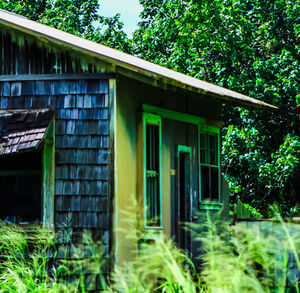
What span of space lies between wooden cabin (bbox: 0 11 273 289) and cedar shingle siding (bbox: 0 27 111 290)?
15mm

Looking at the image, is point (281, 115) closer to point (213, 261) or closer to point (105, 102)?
point (105, 102)

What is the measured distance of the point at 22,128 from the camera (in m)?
9.32

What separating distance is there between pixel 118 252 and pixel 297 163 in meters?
9.89

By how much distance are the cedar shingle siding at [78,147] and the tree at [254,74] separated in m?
9.43

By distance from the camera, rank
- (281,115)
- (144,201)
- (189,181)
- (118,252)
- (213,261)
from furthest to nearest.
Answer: (281,115), (189,181), (144,201), (118,252), (213,261)

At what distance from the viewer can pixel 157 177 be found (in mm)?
10328

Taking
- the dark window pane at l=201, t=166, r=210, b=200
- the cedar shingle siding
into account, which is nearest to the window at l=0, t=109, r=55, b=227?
the cedar shingle siding

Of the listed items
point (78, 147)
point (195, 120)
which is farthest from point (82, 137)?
point (195, 120)

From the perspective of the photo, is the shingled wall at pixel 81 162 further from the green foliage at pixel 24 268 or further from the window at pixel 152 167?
the window at pixel 152 167

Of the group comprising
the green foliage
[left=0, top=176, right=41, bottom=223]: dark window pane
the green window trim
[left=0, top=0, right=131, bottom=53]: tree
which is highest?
[left=0, top=0, right=131, bottom=53]: tree

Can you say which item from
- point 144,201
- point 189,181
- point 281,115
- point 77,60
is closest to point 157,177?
point 144,201

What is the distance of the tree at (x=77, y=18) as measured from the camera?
2664 centimetres

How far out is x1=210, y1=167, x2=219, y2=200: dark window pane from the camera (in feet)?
41.6

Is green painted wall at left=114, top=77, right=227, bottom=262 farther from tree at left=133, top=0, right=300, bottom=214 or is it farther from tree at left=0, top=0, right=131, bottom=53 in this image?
tree at left=0, top=0, right=131, bottom=53
